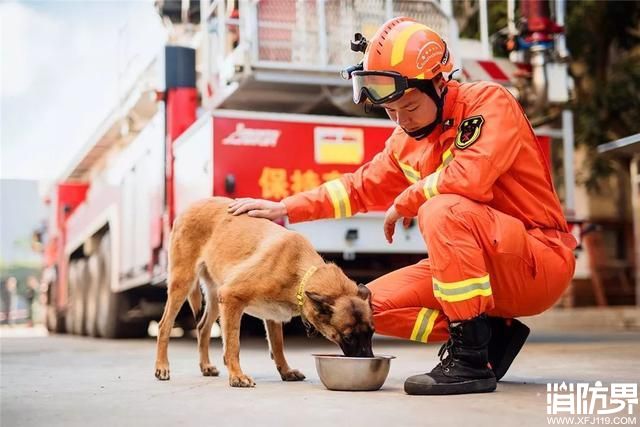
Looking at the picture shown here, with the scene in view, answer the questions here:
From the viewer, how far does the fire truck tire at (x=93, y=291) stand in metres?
10.6

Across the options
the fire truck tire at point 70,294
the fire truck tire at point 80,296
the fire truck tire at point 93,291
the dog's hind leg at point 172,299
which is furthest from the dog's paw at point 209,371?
the fire truck tire at point 70,294

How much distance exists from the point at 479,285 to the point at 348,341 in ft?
1.94

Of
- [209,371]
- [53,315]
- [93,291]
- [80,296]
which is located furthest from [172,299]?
[53,315]

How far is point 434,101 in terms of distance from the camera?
3.84 m

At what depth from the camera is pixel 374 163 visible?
437cm

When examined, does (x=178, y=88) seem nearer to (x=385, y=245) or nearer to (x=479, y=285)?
(x=385, y=245)

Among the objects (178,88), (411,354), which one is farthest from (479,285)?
(178,88)

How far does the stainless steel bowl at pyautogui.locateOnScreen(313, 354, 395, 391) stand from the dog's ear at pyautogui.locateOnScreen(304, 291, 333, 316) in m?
0.18

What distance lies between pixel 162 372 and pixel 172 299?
1.18ft

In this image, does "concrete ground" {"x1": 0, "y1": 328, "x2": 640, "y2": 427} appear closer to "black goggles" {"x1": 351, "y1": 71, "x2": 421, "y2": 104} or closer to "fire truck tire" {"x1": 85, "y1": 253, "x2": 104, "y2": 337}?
"black goggles" {"x1": 351, "y1": 71, "x2": 421, "y2": 104}

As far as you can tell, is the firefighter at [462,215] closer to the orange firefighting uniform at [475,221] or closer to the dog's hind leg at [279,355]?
the orange firefighting uniform at [475,221]

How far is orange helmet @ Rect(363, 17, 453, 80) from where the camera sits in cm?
378

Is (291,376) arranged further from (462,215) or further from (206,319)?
(462,215)

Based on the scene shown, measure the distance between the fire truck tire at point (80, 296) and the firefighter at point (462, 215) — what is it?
7.99m
